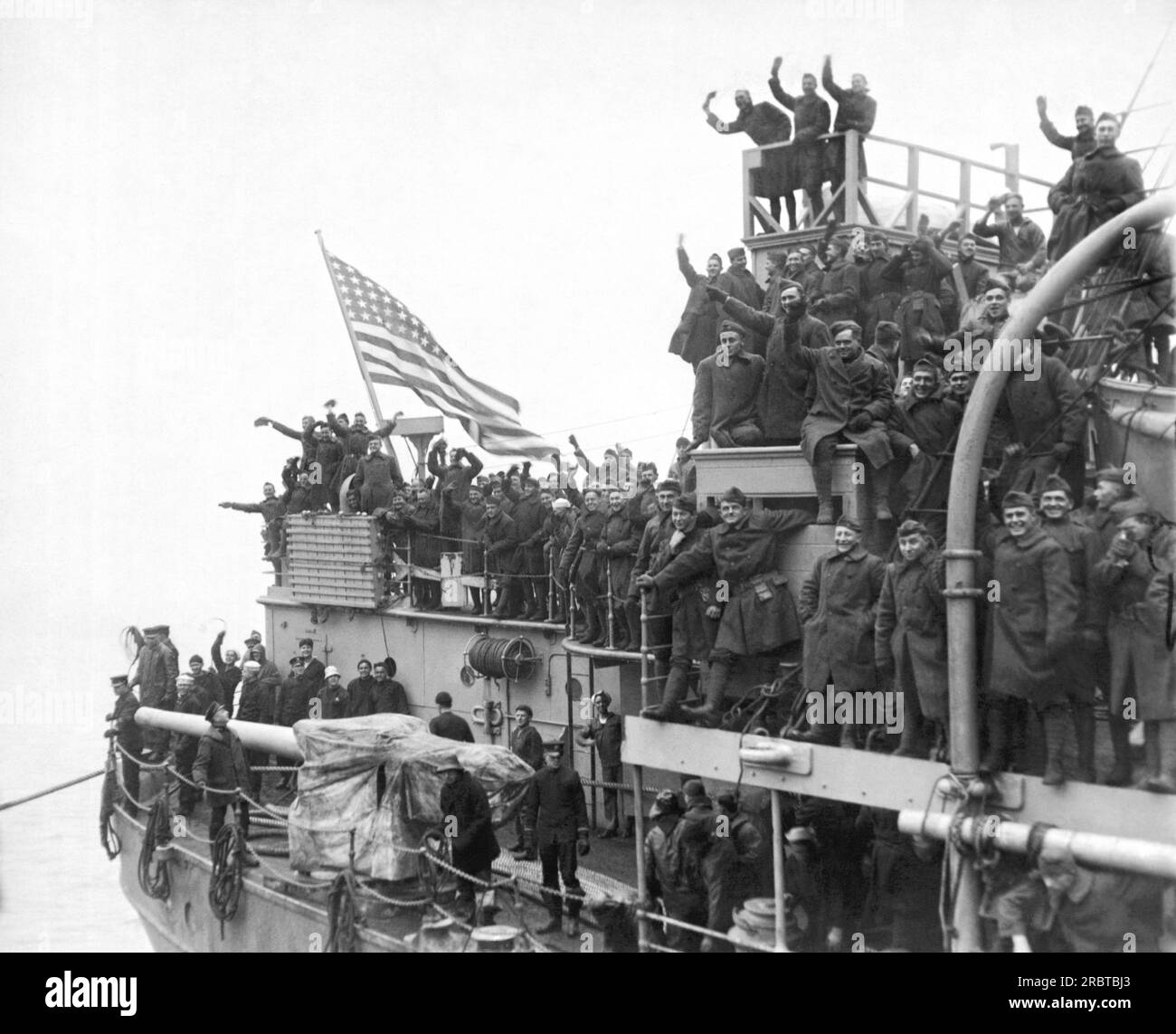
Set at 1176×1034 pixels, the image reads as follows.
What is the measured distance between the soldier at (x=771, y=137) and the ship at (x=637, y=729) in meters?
0.16

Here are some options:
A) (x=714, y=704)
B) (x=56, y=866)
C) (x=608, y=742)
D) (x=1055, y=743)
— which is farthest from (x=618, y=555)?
(x=56, y=866)

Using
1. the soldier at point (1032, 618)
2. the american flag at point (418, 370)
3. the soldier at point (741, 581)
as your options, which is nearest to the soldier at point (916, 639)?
the soldier at point (1032, 618)

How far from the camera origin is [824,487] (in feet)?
37.1

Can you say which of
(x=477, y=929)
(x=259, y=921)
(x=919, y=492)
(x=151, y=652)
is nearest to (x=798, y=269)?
(x=919, y=492)

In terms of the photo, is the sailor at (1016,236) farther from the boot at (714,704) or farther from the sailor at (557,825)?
the sailor at (557,825)

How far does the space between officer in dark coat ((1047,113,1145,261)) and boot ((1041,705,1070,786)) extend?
4353 mm

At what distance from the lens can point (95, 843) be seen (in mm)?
37438

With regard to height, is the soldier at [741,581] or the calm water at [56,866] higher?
the soldier at [741,581]

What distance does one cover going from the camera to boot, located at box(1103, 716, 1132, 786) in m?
8.44

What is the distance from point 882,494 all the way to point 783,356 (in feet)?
4.43

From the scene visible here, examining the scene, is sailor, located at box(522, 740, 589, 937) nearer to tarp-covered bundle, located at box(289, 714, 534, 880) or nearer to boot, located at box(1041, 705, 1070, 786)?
tarp-covered bundle, located at box(289, 714, 534, 880)

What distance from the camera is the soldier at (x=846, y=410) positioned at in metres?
11.2

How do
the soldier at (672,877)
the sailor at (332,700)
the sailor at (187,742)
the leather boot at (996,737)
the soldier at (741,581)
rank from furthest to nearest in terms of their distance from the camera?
the sailor at (332,700), the sailor at (187,742), the soldier at (741,581), the soldier at (672,877), the leather boot at (996,737)
